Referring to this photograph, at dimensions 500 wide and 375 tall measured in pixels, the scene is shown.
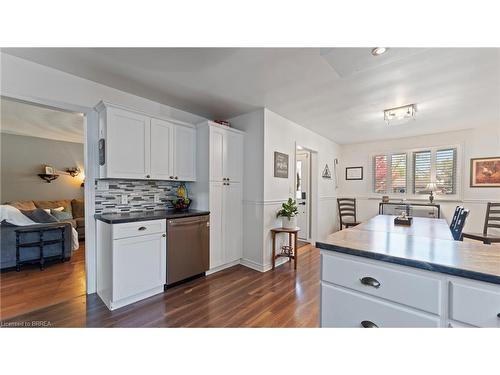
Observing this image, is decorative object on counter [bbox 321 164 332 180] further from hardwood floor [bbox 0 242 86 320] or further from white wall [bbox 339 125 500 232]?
hardwood floor [bbox 0 242 86 320]

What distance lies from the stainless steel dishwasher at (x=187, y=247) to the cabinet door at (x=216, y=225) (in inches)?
4.1

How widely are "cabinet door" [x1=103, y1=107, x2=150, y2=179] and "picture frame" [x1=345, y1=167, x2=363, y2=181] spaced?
4768 mm

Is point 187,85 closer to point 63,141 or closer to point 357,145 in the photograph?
point 357,145

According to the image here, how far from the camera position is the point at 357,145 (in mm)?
5352

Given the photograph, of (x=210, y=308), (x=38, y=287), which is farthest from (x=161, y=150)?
(x=38, y=287)

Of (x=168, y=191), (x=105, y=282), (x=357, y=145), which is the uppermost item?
(x=357, y=145)

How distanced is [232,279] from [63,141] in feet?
19.4

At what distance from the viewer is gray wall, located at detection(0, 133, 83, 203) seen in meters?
4.81

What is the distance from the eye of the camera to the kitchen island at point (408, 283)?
79 centimetres

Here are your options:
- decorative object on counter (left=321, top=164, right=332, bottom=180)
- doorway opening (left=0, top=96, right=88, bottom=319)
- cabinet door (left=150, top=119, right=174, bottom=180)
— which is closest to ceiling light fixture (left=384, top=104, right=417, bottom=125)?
decorative object on counter (left=321, top=164, right=332, bottom=180)

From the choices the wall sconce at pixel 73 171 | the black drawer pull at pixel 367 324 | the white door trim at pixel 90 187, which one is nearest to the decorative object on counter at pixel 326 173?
the black drawer pull at pixel 367 324

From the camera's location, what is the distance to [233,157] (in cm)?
322

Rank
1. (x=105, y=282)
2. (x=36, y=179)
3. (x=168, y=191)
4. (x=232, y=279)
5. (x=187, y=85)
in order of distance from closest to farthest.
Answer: (x=105, y=282) → (x=187, y=85) → (x=232, y=279) → (x=168, y=191) → (x=36, y=179)

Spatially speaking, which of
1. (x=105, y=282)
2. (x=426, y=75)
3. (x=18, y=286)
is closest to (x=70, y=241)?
(x=18, y=286)
